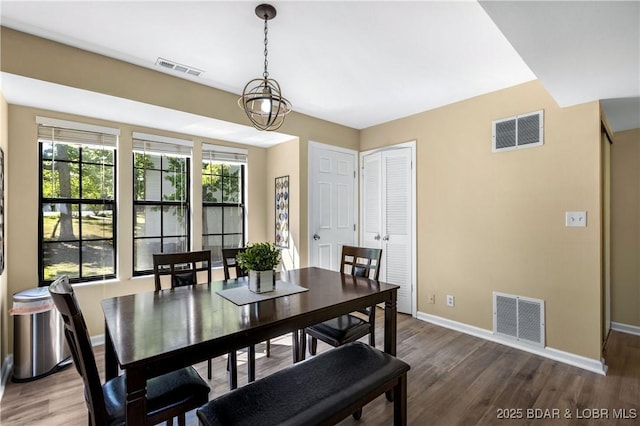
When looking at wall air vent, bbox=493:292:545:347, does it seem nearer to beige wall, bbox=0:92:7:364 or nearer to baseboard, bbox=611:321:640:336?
baseboard, bbox=611:321:640:336

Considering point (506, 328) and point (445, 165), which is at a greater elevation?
point (445, 165)

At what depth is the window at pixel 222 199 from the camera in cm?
403

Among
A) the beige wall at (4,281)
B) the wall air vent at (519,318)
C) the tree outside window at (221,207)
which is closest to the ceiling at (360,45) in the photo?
the beige wall at (4,281)

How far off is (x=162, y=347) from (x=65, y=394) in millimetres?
1808

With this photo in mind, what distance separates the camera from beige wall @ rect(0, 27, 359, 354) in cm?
228

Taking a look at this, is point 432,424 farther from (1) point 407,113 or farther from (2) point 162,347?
(1) point 407,113

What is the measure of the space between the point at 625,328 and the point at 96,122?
251 inches

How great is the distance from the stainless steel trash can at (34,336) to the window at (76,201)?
0.52 metres

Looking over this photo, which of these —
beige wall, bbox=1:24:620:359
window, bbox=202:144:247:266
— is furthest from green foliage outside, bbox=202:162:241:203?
beige wall, bbox=1:24:620:359

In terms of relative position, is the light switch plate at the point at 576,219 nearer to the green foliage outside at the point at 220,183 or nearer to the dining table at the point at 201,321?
the dining table at the point at 201,321

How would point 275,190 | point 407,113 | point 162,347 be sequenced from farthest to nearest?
point 275,190, point 407,113, point 162,347

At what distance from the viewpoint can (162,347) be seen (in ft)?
4.24

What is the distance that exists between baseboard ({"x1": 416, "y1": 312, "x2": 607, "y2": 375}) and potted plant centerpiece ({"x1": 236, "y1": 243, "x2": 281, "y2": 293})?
8.28 ft

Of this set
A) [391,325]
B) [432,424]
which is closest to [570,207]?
[391,325]
